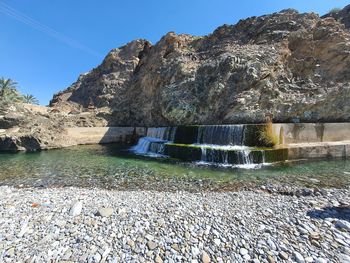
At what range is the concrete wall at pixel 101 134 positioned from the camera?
2395 cm

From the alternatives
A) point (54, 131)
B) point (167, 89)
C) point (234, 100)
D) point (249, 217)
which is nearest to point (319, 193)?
point (249, 217)

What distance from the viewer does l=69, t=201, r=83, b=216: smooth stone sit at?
14.8ft

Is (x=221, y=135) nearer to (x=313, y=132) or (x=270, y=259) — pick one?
(x=313, y=132)

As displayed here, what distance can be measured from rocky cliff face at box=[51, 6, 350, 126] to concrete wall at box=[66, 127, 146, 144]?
8.63 feet

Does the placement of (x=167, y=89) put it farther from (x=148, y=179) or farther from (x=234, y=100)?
(x=148, y=179)

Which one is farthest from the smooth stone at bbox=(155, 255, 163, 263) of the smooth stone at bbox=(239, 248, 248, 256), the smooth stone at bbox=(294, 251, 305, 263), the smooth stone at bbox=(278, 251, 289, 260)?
the smooth stone at bbox=(294, 251, 305, 263)

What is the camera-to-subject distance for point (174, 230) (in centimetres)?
385

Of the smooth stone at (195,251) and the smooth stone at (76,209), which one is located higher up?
the smooth stone at (76,209)

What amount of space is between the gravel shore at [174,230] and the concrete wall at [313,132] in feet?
30.9

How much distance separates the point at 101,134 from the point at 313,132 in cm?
2292

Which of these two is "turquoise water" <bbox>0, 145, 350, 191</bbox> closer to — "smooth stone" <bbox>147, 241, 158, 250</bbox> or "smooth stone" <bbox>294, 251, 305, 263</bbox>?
"smooth stone" <bbox>147, 241, 158, 250</bbox>

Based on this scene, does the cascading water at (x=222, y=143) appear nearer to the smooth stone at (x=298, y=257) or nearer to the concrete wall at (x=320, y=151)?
the concrete wall at (x=320, y=151)

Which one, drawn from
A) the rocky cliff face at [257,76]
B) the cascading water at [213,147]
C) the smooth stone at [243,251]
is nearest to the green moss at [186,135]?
the cascading water at [213,147]

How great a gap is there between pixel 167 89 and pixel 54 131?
13.7 meters
